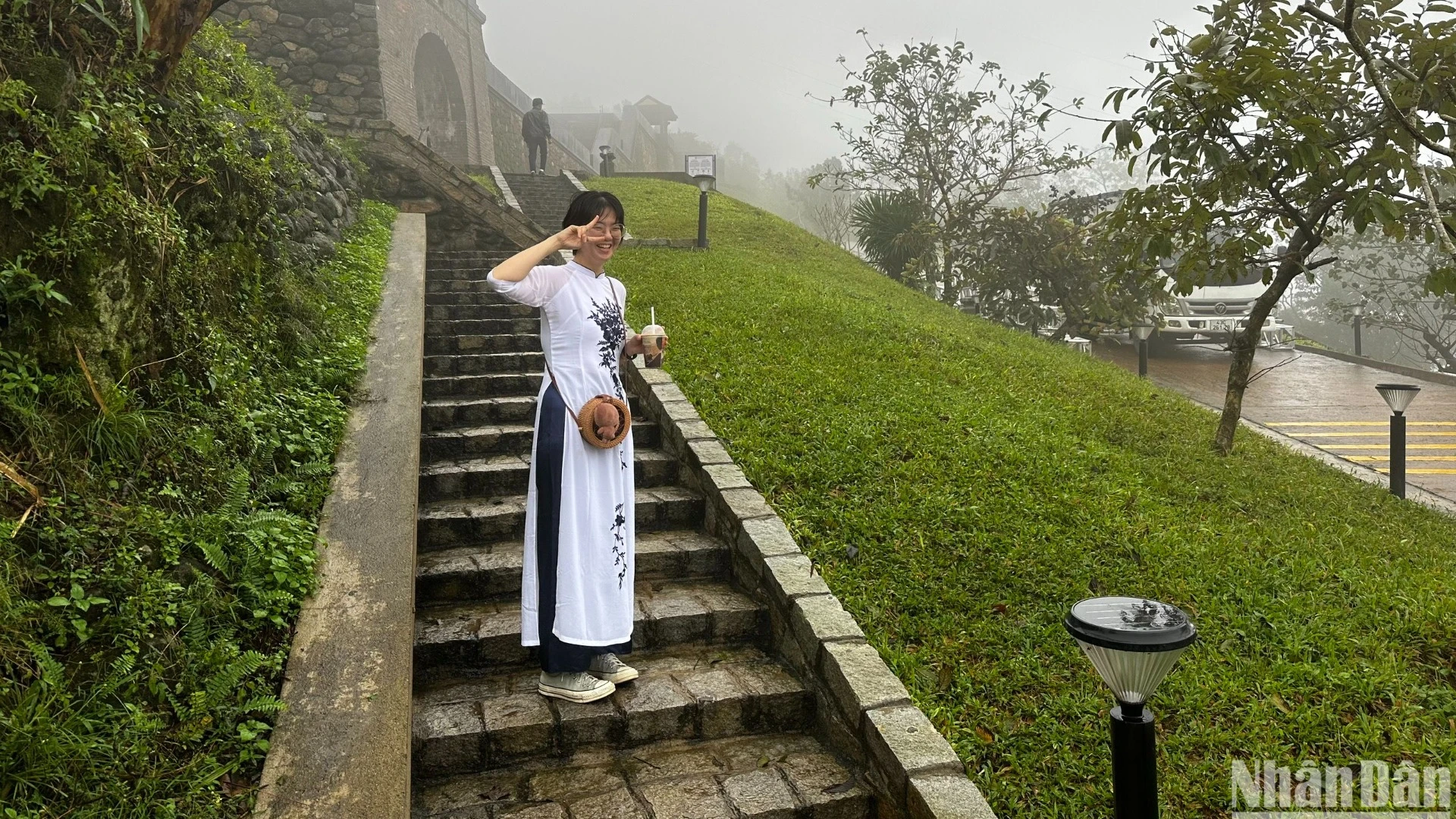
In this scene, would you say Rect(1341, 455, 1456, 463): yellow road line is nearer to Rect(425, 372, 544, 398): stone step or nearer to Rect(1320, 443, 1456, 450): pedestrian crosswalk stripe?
Rect(1320, 443, 1456, 450): pedestrian crosswalk stripe

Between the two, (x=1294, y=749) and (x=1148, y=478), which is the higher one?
(x=1148, y=478)

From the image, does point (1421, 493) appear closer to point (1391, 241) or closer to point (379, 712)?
point (379, 712)

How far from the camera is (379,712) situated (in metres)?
2.82

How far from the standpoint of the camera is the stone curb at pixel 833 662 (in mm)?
2875

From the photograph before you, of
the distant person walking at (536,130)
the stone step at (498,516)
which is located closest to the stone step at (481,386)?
the stone step at (498,516)

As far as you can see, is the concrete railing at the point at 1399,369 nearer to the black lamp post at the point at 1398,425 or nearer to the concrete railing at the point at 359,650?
the black lamp post at the point at 1398,425

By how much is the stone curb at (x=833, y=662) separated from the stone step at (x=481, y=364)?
75.6 inches

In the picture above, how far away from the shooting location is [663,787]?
3066mm

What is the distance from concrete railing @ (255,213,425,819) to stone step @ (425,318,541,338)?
7.44 ft

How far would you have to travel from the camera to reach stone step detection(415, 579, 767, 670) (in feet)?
11.6

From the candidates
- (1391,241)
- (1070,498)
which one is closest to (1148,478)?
Answer: (1070,498)

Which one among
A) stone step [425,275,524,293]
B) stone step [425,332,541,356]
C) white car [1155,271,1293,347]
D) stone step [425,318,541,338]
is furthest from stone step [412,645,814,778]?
white car [1155,271,1293,347]

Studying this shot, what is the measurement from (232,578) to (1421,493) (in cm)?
843

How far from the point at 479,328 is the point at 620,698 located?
4.46m
